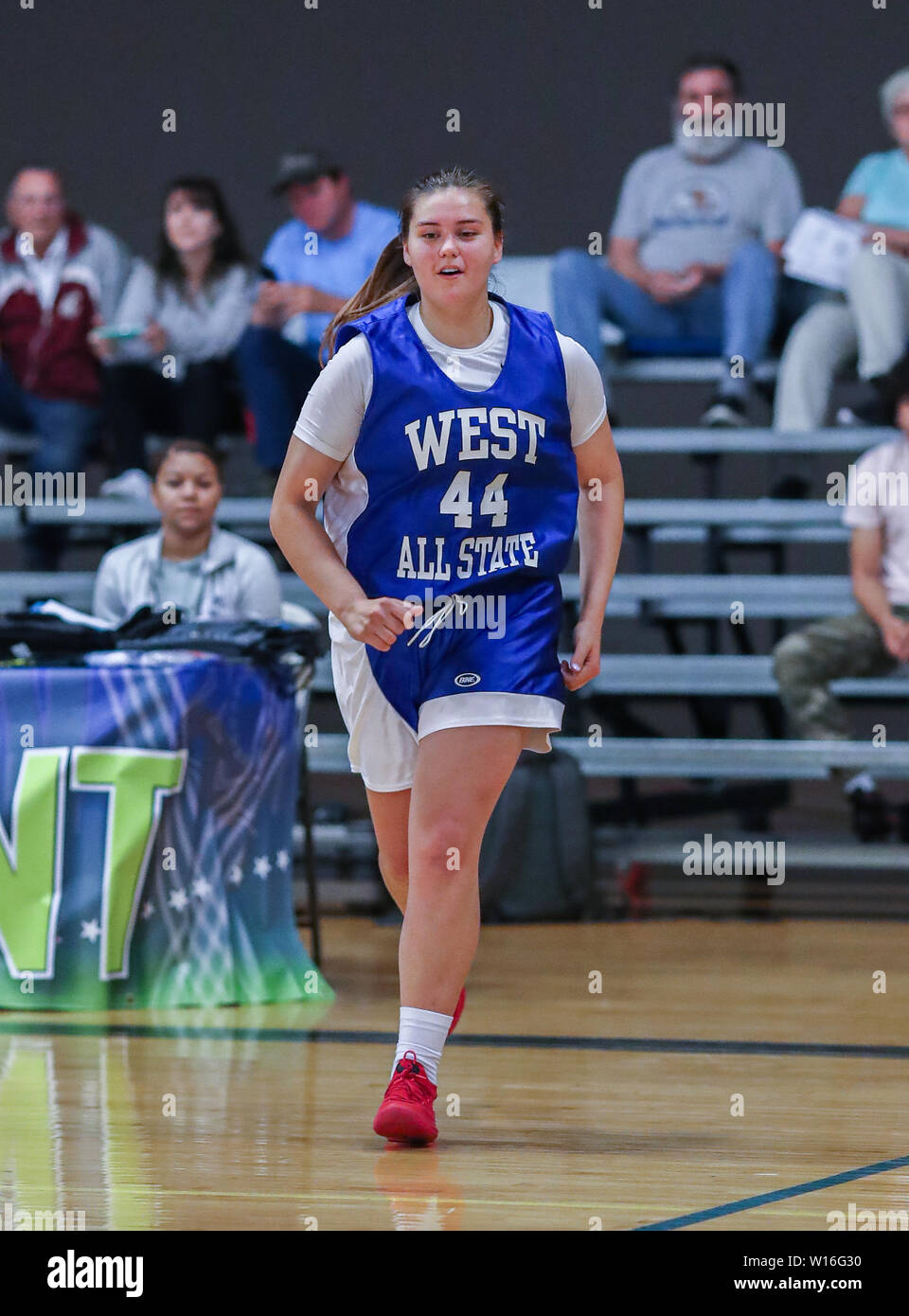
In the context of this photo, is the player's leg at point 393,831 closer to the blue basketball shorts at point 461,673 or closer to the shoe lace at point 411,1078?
the blue basketball shorts at point 461,673

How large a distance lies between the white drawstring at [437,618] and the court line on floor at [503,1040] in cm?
126

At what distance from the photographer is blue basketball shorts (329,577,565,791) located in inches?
120

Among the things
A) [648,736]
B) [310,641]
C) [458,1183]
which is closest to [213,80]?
[648,736]

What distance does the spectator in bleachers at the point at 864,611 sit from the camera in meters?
6.46

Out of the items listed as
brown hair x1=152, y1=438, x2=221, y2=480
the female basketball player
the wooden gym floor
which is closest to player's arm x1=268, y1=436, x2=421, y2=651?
the female basketball player

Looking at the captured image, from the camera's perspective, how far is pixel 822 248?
23.5 feet

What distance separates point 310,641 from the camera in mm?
4785

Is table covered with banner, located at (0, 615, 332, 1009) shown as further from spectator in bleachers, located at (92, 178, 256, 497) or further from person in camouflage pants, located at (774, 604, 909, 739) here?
spectator in bleachers, located at (92, 178, 256, 497)

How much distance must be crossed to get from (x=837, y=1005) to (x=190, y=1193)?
2375 mm

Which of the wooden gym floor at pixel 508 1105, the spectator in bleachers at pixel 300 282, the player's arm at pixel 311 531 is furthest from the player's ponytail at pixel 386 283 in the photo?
the spectator in bleachers at pixel 300 282

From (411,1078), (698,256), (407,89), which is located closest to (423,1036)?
(411,1078)

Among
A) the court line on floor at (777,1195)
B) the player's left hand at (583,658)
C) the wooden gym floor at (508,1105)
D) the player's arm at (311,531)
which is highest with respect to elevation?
the player's arm at (311,531)

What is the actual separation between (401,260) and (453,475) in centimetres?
54

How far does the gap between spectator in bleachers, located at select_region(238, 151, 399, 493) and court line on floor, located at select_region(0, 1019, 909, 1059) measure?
3299 millimetres
